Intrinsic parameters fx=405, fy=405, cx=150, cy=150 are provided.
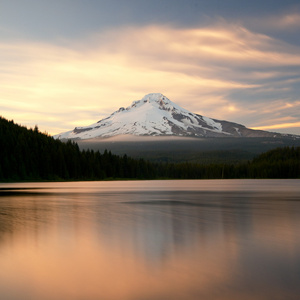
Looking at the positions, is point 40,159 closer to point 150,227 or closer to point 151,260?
point 150,227

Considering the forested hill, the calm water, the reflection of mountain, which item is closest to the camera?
the calm water

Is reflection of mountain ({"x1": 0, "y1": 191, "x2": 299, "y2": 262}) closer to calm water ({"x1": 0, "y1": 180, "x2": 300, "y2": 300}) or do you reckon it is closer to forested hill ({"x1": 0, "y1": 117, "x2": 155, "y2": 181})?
calm water ({"x1": 0, "y1": 180, "x2": 300, "y2": 300})

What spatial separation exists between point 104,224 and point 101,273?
552 inches

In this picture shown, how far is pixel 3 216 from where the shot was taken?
31.3 metres

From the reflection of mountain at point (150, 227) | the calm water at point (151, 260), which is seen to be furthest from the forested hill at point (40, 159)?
the calm water at point (151, 260)

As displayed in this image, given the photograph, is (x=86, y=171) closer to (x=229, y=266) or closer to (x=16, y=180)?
(x=16, y=180)

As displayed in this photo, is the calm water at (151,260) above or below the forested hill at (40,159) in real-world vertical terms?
below

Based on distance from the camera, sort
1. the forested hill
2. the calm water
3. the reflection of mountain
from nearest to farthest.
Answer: the calm water → the reflection of mountain → the forested hill

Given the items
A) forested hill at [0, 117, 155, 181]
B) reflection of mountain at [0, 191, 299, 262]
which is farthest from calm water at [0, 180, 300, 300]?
forested hill at [0, 117, 155, 181]

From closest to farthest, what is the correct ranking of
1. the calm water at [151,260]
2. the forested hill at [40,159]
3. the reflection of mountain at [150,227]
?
the calm water at [151,260]
the reflection of mountain at [150,227]
the forested hill at [40,159]

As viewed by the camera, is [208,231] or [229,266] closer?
[229,266]

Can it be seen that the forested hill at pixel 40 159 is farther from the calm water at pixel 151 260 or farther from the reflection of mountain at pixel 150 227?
the calm water at pixel 151 260

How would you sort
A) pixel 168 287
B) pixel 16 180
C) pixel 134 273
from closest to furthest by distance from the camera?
pixel 168 287
pixel 134 273
pixel 16 180

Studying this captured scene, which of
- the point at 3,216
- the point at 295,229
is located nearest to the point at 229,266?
the point at 295,229
